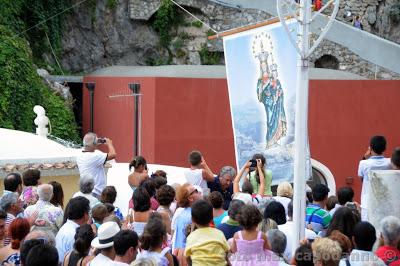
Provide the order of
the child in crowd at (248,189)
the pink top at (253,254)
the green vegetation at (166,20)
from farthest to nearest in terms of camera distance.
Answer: the green vegetation at (166,20) → the child in crowd at (248,189) → the pink top at (253,254)

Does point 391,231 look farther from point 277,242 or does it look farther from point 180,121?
point 180,121

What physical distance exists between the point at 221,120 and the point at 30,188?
938 cm

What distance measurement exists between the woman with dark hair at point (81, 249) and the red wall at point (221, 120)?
10472 mm

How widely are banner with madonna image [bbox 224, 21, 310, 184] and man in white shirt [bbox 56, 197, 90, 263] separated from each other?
6029 millimetres

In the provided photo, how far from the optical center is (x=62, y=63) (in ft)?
77.9

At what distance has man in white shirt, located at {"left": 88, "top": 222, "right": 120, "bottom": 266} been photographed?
215 inches

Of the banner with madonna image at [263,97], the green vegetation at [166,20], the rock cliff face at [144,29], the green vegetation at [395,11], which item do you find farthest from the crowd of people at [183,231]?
the green vegetation at [395,11]

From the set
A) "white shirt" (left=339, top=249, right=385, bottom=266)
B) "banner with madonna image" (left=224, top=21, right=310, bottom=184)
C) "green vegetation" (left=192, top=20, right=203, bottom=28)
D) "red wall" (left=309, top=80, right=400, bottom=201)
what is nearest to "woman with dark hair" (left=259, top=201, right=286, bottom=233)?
"white shirt" (left=339, top=249, right=385, bottom=266)

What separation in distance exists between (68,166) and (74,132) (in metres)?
7.49

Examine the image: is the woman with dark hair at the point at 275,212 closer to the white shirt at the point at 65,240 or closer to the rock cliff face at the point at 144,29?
the white shirt at the point at 65,240

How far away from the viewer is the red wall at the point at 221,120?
16391mm

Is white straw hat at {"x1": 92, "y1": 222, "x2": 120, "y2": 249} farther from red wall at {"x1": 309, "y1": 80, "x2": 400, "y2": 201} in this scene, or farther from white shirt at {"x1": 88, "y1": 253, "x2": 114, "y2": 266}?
red wall at {"x1": 309, "y1": 80, "x2": 400, "y2": 201}

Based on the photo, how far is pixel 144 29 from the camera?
24.7m

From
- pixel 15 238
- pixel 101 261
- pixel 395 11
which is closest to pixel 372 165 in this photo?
pixel 101 261
